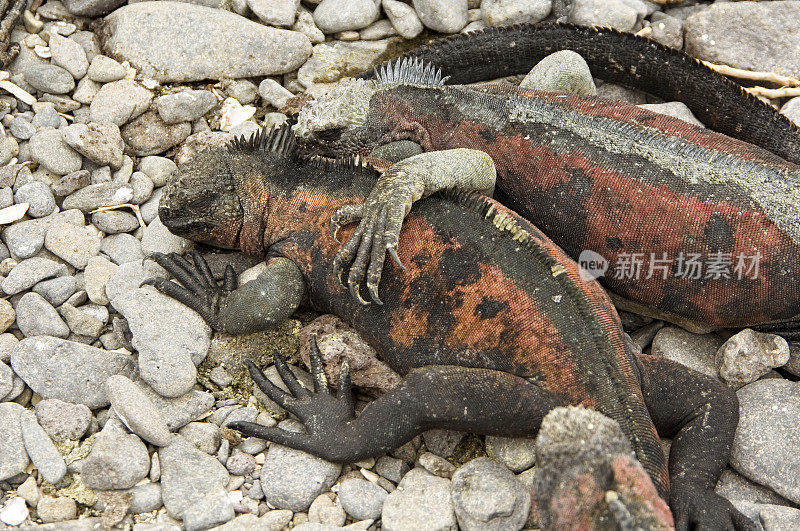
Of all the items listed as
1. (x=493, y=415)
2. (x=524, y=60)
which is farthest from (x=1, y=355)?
Result: (x=524, y=60)

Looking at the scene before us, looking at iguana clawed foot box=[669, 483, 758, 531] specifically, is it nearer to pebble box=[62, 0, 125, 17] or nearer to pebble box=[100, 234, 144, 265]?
pebble box=[100, 234, 144, 265]

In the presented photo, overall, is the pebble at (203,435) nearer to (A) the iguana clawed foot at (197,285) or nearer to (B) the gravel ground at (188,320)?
(B) the gravel ground at (188,320)

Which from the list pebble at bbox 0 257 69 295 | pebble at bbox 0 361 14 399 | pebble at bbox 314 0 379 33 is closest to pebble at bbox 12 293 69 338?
pebble at bbox 0 257 69 295

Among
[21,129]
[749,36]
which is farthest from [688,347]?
[21,129]

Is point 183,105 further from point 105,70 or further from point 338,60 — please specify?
point 338,60

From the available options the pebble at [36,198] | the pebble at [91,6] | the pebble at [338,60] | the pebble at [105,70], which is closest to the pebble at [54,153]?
the pebble at [36,198]
